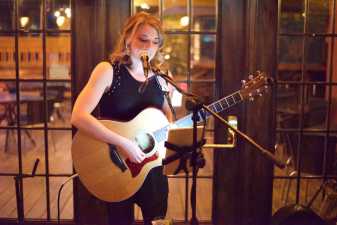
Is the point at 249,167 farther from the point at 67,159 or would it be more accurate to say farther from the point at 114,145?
the point at 67,159

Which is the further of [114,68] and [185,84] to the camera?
[185,84]

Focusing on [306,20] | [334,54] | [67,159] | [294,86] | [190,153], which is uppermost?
[306,20]

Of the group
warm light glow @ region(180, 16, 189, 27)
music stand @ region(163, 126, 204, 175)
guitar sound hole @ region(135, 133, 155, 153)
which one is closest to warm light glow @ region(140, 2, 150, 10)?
warm light glow @ region(180, 16, 189, 27)

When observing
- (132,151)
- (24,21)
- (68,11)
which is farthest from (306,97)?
(24,21)

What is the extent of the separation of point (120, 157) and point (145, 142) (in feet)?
0.53

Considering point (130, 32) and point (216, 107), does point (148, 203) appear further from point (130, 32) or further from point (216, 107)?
point (130, 32)

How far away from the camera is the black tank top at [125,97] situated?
254 cm

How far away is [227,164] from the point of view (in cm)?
350

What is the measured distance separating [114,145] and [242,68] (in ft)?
4.06

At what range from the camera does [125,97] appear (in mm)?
2553

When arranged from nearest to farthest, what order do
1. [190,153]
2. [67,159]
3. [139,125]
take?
[190,153] → [139,125] → [67,159]

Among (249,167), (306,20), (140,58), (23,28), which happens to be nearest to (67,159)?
(23,28)

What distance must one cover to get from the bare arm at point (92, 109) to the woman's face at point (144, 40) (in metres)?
0.18

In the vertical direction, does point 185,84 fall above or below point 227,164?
above
